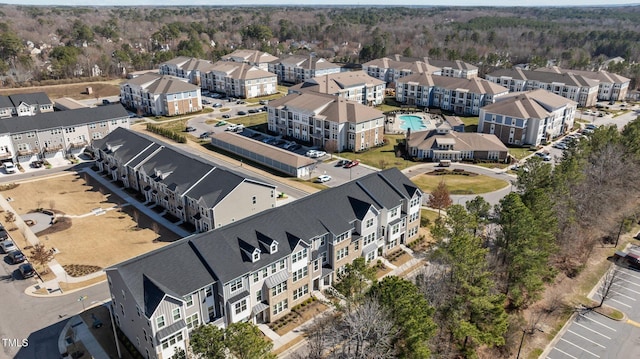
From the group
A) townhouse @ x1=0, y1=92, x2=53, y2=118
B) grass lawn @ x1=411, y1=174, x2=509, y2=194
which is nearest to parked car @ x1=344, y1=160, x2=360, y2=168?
grass lawn @ x1=411, y1=174, x2=509, y2=194

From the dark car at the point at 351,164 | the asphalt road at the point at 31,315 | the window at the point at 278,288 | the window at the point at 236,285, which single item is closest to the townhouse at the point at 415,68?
the dark car at the point at 351,164

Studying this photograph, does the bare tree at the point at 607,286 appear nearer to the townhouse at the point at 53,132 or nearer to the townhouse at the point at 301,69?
the townhouse at the point at 53,132

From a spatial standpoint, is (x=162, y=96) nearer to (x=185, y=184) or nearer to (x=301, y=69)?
(x=301, y=69)

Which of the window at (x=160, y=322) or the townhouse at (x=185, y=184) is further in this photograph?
the townhouse at (x=185, y=184)

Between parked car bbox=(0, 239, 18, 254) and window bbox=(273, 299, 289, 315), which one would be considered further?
parked car bbox=(0, 239, 18, 254)

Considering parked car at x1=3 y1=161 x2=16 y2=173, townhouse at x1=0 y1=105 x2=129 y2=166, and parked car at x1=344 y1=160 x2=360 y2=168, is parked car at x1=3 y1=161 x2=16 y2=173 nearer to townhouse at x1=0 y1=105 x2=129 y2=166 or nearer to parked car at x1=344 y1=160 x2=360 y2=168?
townhouse at x1=0 y1=105 x2=129 y2=166

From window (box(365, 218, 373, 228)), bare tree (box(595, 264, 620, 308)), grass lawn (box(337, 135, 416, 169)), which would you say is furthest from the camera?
grass lawn (box(337, 135, 416, 169))

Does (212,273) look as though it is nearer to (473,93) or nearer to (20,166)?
(20,166)
